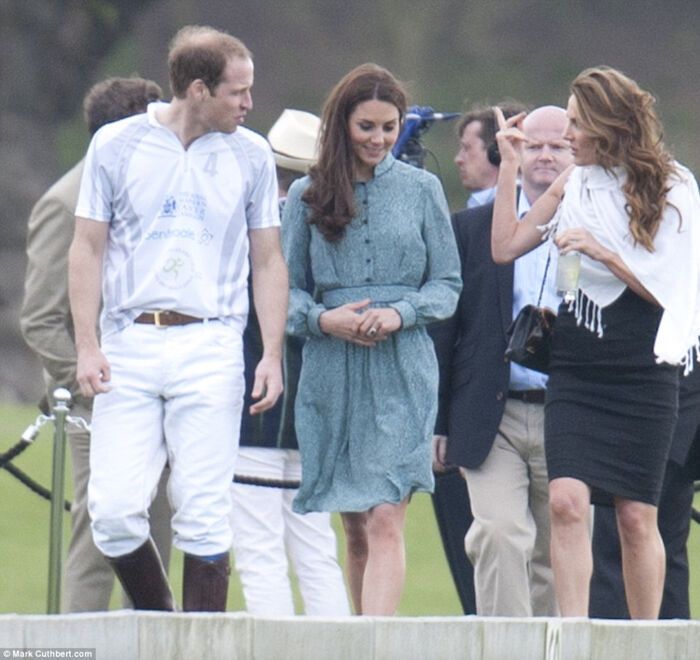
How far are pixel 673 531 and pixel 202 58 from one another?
2.09 meters

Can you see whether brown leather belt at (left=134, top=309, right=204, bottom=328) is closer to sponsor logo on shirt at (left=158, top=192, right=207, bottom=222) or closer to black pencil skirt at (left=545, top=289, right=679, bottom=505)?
sponsor logo on shirt at (left=158, top=192, right=207, bottom=222)

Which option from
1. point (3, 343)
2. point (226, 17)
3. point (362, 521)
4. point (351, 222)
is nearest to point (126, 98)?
point (351, 222)

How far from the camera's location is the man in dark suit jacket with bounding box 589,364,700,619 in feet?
21.7

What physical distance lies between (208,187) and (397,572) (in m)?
1.19

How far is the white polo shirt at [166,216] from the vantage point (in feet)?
19.7

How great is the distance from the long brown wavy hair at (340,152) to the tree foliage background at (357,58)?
44.0 feet

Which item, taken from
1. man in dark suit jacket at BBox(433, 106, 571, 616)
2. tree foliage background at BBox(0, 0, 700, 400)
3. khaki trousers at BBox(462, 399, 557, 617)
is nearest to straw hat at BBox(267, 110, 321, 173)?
man in dark suit jacket at BBox(433, 106, 571, 616)

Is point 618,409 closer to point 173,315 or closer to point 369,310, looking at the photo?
point 369,310

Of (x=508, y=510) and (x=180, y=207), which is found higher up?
(x=180, y=207)

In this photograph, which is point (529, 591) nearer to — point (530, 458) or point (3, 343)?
point (530, 458)

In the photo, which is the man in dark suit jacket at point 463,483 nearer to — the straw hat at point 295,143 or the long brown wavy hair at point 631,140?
the straw hat at point 295,143

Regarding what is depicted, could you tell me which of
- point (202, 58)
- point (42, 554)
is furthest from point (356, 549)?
point (42, 554)

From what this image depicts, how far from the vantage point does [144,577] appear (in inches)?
240

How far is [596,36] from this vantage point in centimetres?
2214
